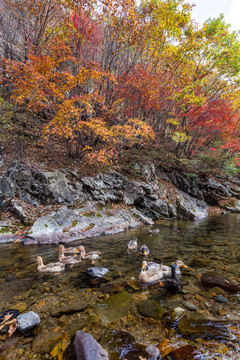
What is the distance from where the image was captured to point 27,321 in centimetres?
293

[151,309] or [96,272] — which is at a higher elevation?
[151,309]

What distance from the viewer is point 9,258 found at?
20.6 ft

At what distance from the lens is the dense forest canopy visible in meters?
11.0

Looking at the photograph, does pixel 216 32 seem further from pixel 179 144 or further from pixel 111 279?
pixel 111 279

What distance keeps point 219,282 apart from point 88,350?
3.50 meters

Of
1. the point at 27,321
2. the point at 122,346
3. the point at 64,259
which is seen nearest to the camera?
the point at 122,346

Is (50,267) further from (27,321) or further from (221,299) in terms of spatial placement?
(221,299)

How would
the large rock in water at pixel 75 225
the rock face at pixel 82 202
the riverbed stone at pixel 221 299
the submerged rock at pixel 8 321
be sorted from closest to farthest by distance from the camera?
1. the submerged rock at pixel 8 321
2. the riverbed stone at pixel 221 299
3. the large rock in water at pixel 75 225
4. the rock face at pixel 82 202

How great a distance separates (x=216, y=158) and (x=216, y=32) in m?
12.3

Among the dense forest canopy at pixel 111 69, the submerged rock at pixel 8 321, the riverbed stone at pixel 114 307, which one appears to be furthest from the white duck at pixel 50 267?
the dense forest canopy at pixel 111 69

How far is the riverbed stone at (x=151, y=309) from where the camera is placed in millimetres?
3224

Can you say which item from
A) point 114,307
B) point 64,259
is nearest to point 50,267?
point 64,259

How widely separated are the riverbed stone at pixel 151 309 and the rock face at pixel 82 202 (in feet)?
19.6

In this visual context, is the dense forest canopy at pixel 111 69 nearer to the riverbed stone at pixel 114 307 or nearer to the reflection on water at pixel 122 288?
the reflection on water at pixel 122 288
